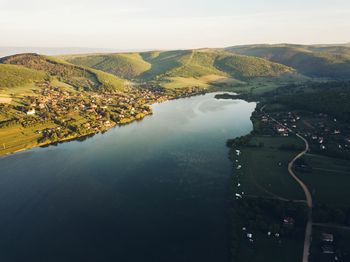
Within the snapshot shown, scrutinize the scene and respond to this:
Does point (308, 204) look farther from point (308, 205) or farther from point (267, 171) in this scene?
point (267, 171)

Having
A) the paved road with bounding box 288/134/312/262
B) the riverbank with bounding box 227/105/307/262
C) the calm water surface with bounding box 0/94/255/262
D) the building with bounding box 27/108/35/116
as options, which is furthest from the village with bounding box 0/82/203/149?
the paved road with bounding box 288/134/312/262

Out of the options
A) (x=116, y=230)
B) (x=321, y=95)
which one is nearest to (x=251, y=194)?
(x=116, y=230)

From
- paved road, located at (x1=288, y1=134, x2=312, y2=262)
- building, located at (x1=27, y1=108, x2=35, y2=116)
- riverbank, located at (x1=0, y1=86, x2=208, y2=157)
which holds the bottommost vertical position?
paved road, located at (x1=288, y1=134, x2=312, y2=262)

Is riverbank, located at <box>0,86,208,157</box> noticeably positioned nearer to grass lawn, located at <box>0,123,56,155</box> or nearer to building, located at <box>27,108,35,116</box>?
grass lawn, located at <box>0,123,56,155</box>

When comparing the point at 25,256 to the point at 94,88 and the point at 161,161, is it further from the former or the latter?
the point at 94,88

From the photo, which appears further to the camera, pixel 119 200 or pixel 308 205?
pixel 119 200

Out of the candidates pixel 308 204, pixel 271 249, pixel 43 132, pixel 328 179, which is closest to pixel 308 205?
pixel 308 204
